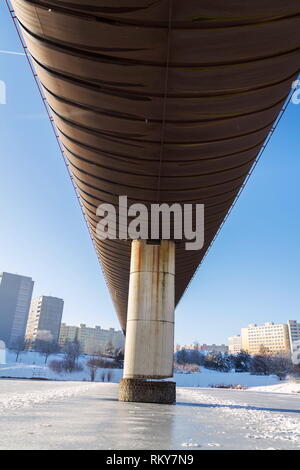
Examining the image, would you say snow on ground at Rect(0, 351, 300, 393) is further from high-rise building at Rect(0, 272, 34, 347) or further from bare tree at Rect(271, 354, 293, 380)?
high-rise building at Rect(0, 272, 34, 347)

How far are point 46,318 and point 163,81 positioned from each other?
160 meters

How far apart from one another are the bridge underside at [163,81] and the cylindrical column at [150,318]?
4.30 meters

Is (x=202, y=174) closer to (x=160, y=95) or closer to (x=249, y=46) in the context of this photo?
(x=160, y=95)

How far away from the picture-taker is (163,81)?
7926 mm

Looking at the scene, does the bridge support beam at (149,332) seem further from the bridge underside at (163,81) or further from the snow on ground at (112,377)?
the snow on ground at (112,377)

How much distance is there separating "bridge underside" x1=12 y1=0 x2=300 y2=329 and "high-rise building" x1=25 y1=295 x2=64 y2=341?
150m

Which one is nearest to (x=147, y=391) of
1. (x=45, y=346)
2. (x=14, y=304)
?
(x=45, y=346)

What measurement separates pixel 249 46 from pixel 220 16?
1.01m

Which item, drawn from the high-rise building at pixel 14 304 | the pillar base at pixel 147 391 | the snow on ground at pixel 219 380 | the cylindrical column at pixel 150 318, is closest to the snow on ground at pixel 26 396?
the pillar base at pixel 147 391

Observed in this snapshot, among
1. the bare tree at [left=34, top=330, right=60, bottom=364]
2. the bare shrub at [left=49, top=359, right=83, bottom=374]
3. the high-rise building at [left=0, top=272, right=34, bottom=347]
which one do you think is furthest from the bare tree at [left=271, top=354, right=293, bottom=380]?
the high-rise building at [left=0, top=272, right=34, bottom=347]

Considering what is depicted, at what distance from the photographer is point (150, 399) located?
14039 millimetres

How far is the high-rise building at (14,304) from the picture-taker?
487 feet

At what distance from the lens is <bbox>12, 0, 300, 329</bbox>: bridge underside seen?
644 cm

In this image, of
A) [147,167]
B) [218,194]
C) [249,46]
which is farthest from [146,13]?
[218,194]
